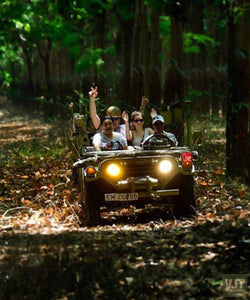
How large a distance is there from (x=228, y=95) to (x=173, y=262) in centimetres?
656

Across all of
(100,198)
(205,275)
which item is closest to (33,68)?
(100,198)

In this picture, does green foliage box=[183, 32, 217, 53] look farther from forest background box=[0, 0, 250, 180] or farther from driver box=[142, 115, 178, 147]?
driver box=[142, 115, 178, 147]

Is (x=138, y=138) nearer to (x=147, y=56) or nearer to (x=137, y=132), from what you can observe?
(x=137, y=132)

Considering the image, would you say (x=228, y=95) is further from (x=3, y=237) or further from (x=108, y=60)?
(x=108, y=60)

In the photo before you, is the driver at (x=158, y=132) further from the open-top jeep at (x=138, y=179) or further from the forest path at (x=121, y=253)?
the forest path at (x=121, y=253)

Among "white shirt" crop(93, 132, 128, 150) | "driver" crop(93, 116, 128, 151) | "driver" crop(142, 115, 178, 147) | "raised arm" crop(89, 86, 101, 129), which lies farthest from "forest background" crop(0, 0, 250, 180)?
"white shirt" crop(93, 132, 128, 150)

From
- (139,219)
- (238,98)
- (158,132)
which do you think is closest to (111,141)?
(158,132)

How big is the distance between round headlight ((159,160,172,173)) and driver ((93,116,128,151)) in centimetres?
141

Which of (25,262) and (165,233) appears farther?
(165,233)

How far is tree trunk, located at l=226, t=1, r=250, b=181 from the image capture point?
41.4 ft

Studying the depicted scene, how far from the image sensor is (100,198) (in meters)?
9.69

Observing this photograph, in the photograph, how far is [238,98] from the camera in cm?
1266

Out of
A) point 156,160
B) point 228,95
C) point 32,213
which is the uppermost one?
point 228,95

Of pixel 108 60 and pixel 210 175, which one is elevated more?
pixel 108 60
